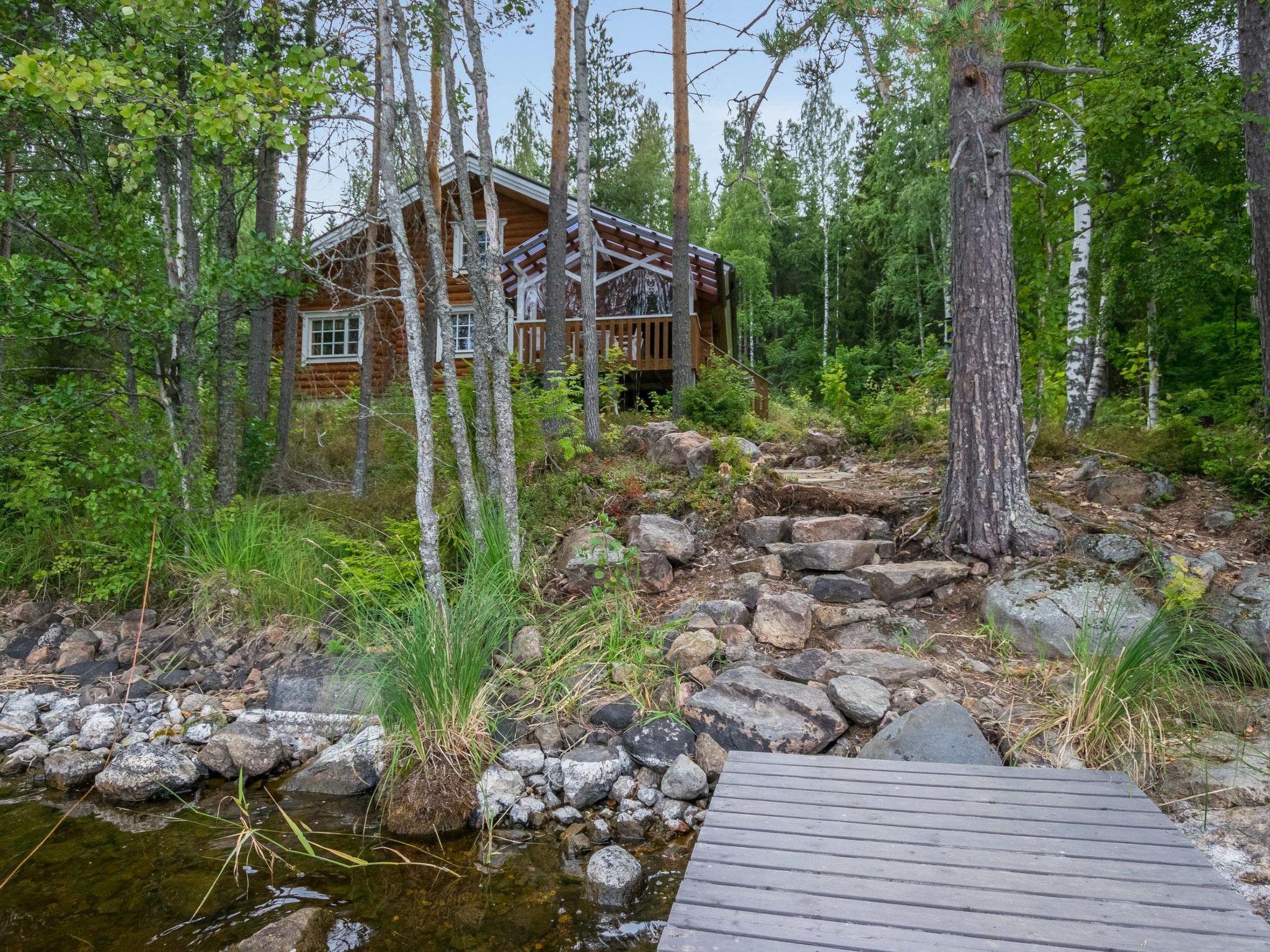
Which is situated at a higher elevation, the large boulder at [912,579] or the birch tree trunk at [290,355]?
the birch tree trunk at [290,355]

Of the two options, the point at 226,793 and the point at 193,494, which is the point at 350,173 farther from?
the point at 226,793

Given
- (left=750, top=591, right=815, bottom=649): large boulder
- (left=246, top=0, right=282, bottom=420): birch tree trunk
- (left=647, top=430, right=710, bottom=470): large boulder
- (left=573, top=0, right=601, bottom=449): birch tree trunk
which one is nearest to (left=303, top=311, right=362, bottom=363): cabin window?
(left=246, top=0, right=282, bottom=420): birch tree trunk

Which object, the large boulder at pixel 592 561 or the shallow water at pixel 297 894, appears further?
the large boulder at pixel 592 561

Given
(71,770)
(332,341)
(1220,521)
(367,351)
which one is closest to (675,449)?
(367,351)

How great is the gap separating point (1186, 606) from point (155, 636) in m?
7.06

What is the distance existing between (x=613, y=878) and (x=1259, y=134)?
6.20 metres

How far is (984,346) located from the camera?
5164 millimetres

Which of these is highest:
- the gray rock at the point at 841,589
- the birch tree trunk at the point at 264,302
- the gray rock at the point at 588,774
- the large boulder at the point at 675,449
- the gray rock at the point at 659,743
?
the birch tree trunk at the point at 264,302

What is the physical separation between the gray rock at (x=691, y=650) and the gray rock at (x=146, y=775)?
9.40 feet

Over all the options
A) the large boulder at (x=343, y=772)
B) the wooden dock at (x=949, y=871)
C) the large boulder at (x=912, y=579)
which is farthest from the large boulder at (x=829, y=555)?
the large boulder at (x=343, y=772)

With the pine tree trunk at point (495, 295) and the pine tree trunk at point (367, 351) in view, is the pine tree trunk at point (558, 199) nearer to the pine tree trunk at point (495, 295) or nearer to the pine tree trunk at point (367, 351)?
the pine tree trunk at point (367, 351)

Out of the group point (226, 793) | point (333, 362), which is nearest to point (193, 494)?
point (226, 793)

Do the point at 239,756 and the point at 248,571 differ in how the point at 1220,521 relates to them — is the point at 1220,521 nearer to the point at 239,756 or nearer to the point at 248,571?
the point at 239,756

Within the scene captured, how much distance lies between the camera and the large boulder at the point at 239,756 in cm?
430
